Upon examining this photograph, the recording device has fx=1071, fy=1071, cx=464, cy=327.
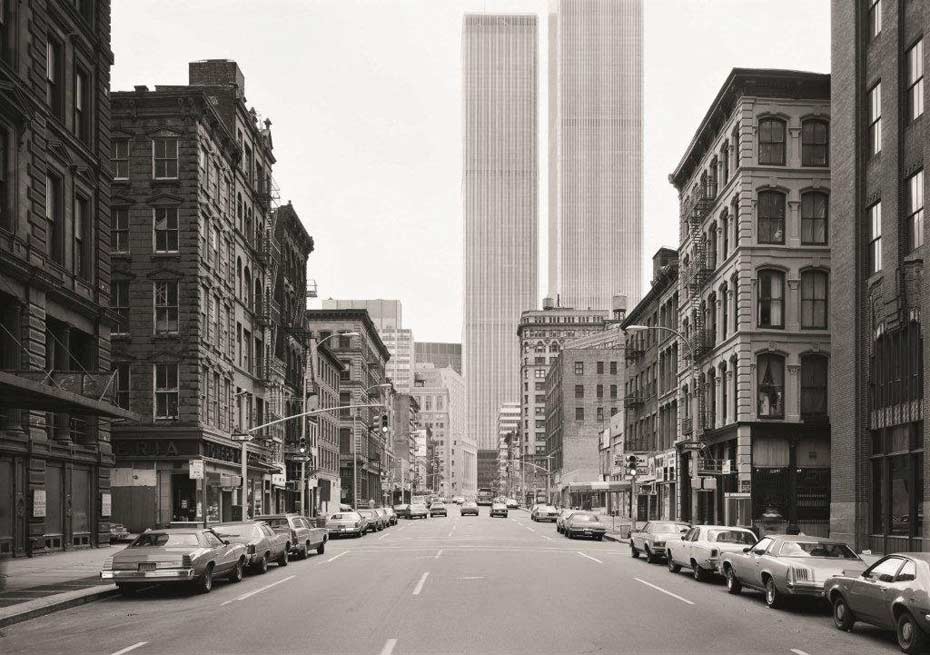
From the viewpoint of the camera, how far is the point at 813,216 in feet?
160

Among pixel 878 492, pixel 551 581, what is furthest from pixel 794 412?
pixel 551 581

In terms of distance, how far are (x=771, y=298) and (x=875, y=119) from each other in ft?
48.0

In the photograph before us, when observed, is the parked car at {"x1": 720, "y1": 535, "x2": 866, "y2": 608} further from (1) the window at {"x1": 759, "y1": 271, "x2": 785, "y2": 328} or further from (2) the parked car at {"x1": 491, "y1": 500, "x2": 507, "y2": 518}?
(2) the parked car at {"x1": 491, "y1": 500, "x2": 507, "y2": 518}

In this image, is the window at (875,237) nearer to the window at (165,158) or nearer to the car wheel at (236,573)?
the car wheel at (236,573)

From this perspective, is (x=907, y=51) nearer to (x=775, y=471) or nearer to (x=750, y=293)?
(x=750, y=293)

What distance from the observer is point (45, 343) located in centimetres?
3294

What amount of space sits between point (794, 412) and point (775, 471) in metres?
2.79

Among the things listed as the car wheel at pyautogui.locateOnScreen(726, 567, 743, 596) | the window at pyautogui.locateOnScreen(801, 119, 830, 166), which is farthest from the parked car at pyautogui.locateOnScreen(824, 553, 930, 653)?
the window at pyautogui.locateOnScreen(801, 119, 830, 166)

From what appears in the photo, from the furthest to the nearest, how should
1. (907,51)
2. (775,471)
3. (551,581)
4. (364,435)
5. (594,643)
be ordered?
(364,435) → (775,471) → (907,51) → (551,581) → (594,643)

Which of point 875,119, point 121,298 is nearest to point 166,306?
point 121,298

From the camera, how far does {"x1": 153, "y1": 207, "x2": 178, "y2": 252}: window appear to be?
49.2 meters

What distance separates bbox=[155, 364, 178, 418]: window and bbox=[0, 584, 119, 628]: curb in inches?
1041

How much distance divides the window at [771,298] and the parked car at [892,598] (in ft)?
104

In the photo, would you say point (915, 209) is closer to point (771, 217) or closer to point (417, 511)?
point (771, 217)
